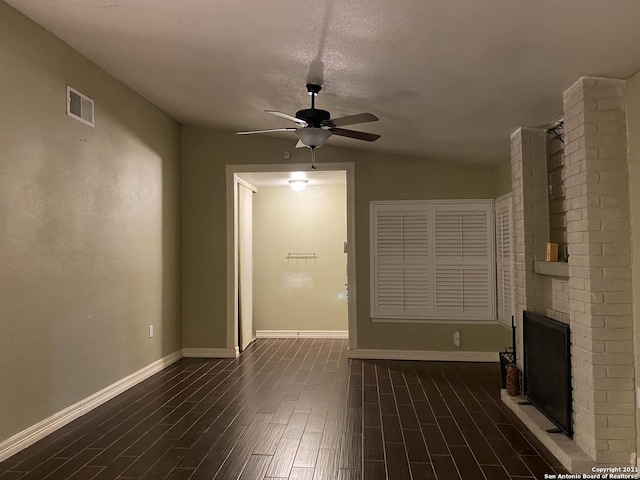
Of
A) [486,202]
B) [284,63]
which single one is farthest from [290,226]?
[284,63]

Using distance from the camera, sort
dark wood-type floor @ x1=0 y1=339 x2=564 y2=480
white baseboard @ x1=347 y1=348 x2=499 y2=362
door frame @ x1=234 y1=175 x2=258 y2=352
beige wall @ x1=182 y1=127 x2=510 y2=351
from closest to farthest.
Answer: dark wood-type floor @ x1=0 y1=339 x2=564 y2=480 < white baseboard @ x1=347 y1=348 x2=499 y2=362 < beige wall @ x1=182 y1=127 x2=510 y2=351 < door frame @ x1=234 y1=175 x2=258 y2=352

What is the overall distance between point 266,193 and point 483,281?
141 inches

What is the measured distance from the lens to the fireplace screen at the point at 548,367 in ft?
10.0

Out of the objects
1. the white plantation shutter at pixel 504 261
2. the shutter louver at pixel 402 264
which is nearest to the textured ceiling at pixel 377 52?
the white plantation shutter at pixel 504 261

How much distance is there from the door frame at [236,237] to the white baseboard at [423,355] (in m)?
0.13

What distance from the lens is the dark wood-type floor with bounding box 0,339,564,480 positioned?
2.78 meters

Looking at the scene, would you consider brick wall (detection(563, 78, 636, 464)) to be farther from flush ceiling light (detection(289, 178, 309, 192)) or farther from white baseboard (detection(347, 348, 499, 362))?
flush ceiling light (detection(289, 178, 309, 192))

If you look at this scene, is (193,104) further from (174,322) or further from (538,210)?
(538,210)

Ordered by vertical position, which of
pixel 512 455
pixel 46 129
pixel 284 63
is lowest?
pixel 512 455

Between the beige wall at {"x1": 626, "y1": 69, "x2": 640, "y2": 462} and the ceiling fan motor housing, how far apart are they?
197cm

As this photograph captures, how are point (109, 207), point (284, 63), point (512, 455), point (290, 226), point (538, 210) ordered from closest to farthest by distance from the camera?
point (512, 455)
point (284, 63)
point (538, 210)
point (109, 207)
point (290, 226)

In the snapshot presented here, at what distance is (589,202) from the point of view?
9.05 ft

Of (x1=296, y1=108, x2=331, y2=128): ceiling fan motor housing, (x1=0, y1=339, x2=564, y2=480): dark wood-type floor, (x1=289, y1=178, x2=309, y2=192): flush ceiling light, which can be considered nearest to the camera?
(x1=0, y1=339, x2=564, y2=480): dark wood-type floor

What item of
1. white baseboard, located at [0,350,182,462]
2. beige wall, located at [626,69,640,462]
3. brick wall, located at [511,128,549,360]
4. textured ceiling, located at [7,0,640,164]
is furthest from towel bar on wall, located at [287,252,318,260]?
beige wall, located at [626,69,640,462]
